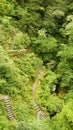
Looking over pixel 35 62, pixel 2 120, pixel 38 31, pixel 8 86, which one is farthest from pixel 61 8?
pixel 2 120

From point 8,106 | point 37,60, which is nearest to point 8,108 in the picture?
point 8,106

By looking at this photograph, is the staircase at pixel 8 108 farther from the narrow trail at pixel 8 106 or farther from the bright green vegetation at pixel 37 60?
the bright green vegetation at pixel 37 60

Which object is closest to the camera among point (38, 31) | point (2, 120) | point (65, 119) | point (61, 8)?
point (2, 120)

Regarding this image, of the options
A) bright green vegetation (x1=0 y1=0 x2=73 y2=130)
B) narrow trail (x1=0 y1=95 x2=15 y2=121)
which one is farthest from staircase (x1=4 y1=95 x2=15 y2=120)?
bright green vegetation (x1=0 y1=0 x2=73 y2=130)

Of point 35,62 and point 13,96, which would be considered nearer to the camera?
point 13,96

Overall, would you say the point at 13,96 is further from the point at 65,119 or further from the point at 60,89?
the point at 60,89

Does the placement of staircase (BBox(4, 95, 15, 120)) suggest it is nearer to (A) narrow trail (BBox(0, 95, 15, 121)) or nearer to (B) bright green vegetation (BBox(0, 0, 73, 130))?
(A) narrow trail (BBox(0, 95, 15, 121))

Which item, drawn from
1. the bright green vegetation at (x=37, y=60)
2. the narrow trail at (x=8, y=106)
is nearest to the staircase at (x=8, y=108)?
the narrow trail at (x=8, y=106)

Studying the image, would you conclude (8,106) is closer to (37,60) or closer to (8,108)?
(8,108)
